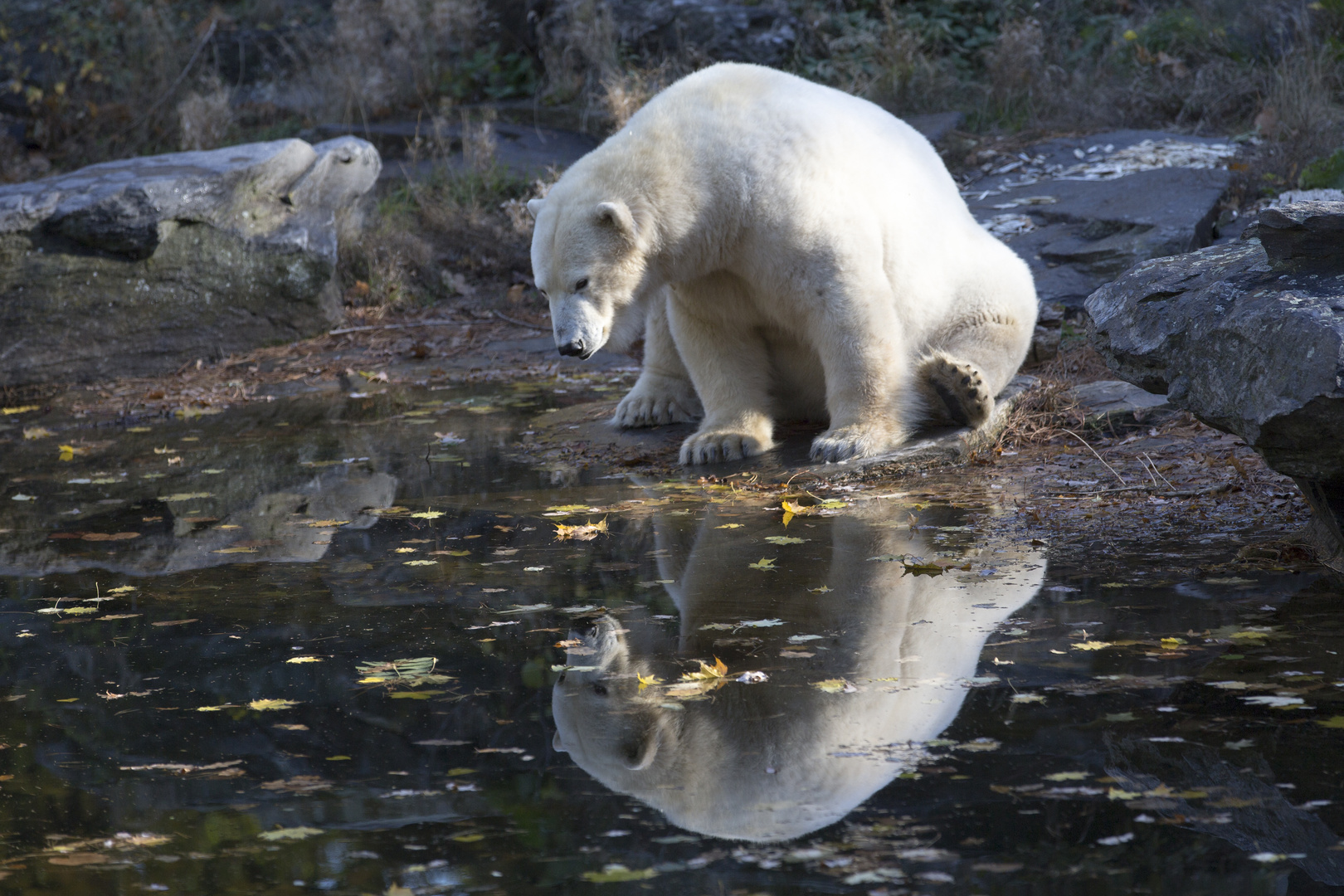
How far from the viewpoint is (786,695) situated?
8.49 ft

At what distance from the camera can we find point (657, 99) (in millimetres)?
4895

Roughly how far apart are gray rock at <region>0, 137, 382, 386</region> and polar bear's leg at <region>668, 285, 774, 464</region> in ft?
14.5

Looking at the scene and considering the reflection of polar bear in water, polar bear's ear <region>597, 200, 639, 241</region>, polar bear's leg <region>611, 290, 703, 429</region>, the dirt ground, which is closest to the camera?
the reflection of polar bear in water

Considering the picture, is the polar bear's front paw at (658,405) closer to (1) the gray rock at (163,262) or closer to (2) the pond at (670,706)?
(2) the pond at (670,706)

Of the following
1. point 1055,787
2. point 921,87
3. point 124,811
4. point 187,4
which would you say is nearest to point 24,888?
point 124,811

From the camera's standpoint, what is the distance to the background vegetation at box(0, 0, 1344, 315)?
10336 mm

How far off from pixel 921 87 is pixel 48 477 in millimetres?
9079

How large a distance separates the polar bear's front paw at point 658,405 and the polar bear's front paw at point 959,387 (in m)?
1.43

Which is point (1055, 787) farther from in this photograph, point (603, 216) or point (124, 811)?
point (603, 216)

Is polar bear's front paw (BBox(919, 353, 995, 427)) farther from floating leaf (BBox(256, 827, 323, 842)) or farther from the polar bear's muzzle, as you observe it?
floating leaf (BBox(256, 827, 323, 842))

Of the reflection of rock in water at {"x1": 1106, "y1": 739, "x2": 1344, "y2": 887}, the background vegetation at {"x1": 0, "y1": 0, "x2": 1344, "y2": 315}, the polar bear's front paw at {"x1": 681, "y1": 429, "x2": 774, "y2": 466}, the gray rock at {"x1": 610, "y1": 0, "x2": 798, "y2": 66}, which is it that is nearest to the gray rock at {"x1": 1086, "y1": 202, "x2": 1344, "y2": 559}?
the reflection of rock in water at {"x1": 1106, "y1": 739, "x2": 1344, "y2": 887}

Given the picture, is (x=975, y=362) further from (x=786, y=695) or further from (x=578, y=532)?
(x=786, y=695)

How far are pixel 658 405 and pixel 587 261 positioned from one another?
153cm

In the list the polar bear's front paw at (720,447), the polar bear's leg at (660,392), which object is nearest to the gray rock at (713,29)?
the polar bear's leg at (660,392)
